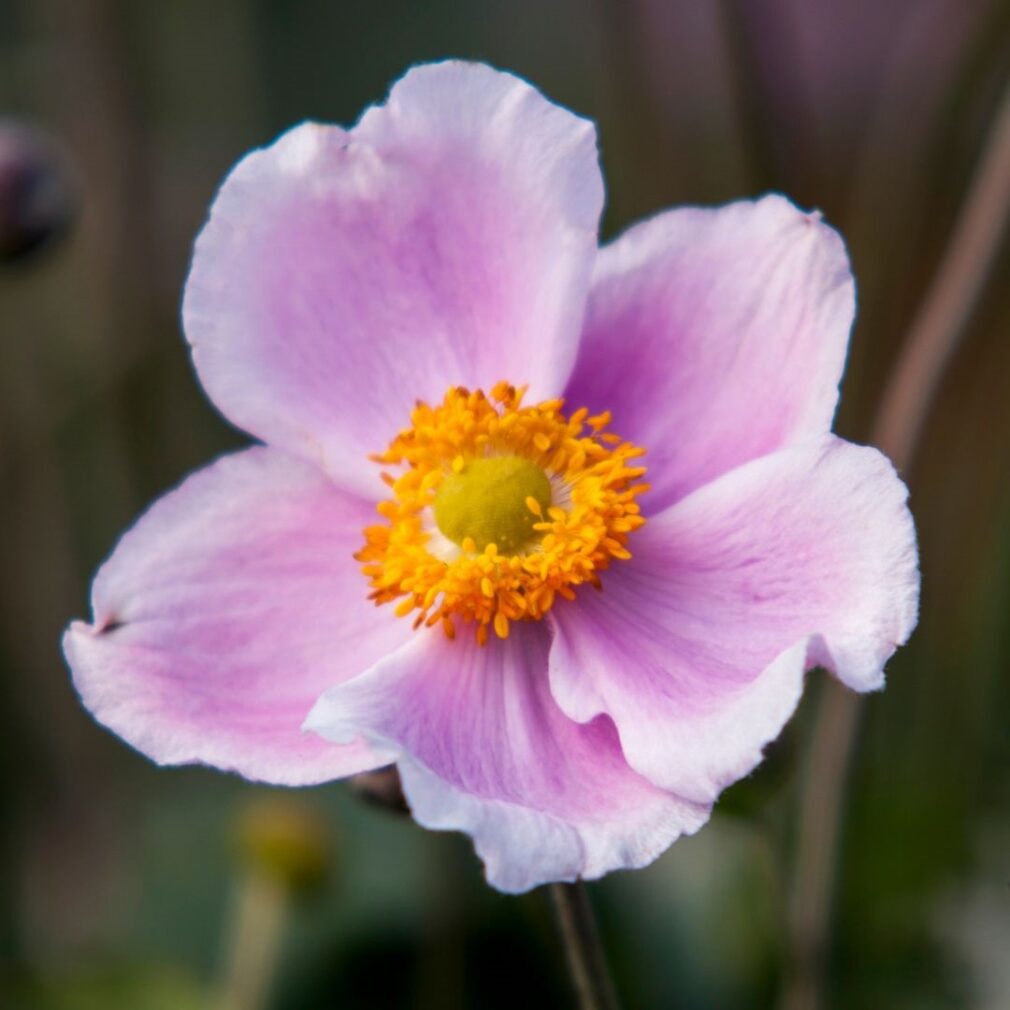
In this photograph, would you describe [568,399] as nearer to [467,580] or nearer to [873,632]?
[467,580]

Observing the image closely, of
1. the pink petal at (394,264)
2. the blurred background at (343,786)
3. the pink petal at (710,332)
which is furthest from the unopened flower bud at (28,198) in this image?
the pink petal at (710,332)

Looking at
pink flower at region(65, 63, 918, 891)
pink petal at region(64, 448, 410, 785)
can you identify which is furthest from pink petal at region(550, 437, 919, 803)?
pink petal at region(64, 448, 410, 785)

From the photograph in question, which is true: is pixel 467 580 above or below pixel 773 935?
above

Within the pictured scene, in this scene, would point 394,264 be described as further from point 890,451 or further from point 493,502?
point 890,451

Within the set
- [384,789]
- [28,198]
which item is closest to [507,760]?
[384,789]

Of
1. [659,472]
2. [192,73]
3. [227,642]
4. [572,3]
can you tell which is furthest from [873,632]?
[572,3]
